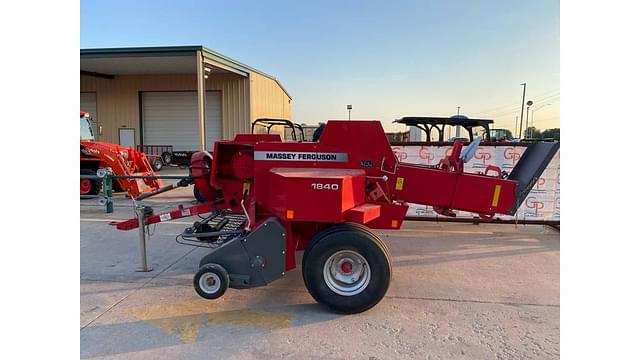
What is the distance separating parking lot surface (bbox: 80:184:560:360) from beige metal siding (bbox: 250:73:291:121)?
53.6 ft

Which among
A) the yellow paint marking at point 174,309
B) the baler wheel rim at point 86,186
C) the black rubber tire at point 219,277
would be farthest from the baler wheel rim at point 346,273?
the baler wheel rim at point 86,186

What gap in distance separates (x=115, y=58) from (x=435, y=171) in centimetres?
1633

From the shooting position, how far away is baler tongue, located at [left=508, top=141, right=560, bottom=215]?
Result: 185 inches

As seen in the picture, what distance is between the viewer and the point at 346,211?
3.90 m

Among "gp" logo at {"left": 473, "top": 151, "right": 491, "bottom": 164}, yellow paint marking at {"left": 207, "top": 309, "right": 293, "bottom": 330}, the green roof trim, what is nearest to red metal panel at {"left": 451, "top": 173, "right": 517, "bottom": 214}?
yellow paint marking at {"left": 207, "top": 309, "right": 293, "bottom": 330}

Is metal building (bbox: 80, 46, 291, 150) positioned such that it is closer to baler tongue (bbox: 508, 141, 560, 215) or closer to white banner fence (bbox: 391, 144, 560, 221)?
white banner fence (bbox: 391, 144, 560, 221)

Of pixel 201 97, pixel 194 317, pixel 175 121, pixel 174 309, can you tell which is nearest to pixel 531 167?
pixel 194 317

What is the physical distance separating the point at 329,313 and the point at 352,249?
70cm

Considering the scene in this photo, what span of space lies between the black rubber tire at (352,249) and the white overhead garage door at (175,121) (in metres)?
18.9

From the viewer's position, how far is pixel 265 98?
79.5ft

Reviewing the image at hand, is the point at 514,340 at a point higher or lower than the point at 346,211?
lower

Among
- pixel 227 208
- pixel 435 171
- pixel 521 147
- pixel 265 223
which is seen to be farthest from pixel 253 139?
pixel 521 147

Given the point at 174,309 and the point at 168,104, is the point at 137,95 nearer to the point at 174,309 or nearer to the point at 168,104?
the point at 168,104

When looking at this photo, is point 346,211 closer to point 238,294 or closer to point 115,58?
point 238,294
